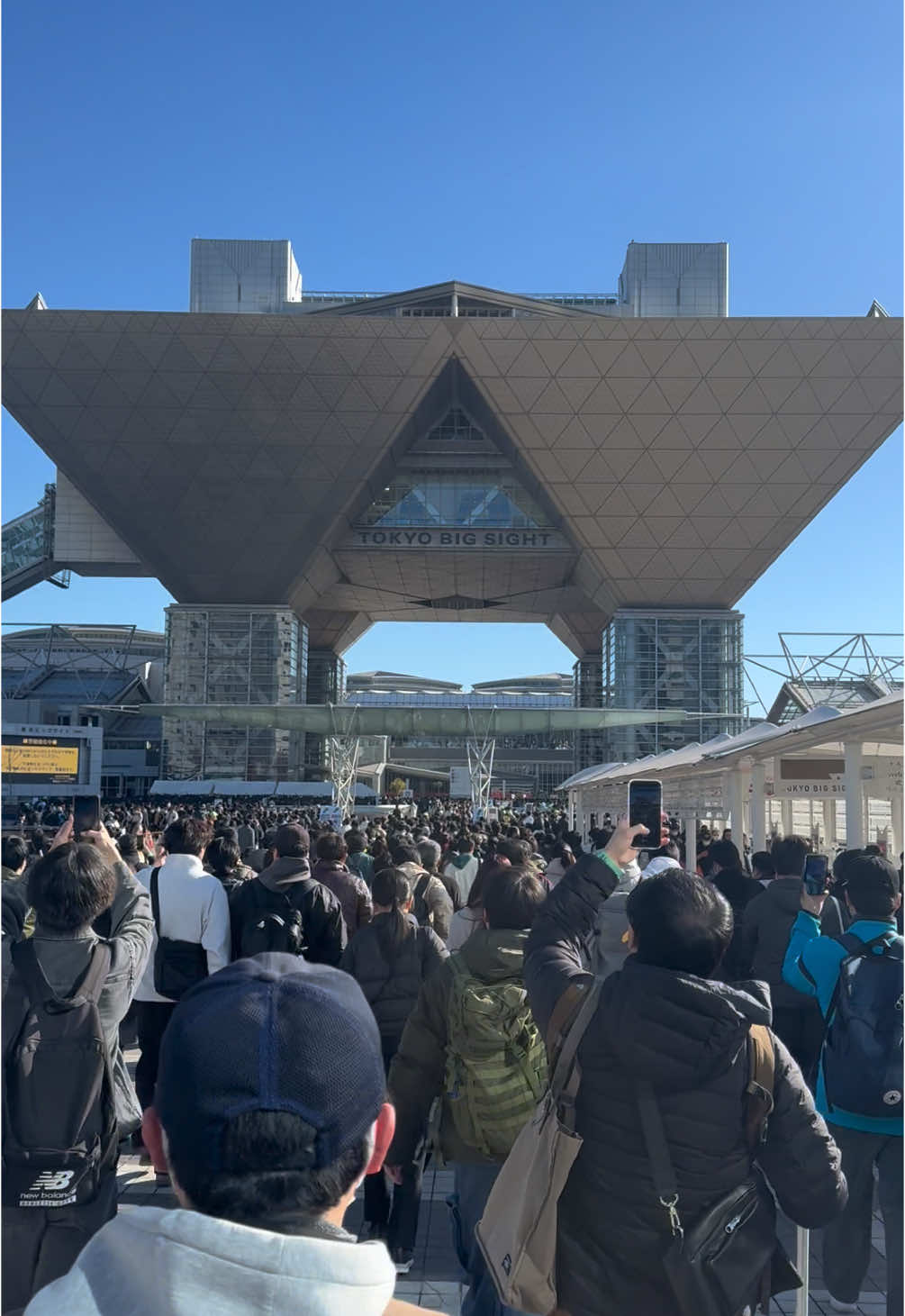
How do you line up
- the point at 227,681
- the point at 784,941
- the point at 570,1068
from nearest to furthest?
1. the point at 570,1068
2. the point at 784,941
3. the point at 227,681

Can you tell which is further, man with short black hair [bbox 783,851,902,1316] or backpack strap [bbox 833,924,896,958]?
backpack strap [bbox 833,924,896,958]

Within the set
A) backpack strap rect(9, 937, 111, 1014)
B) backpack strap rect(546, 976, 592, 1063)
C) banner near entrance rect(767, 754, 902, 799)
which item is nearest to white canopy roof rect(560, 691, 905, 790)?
banner near entrance rect(767, 754, 902, 799)

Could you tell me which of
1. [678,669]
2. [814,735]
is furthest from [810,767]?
[678,669]

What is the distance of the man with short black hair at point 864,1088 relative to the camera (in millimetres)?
4191

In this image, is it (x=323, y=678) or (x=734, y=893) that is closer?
(x=734, y=893)

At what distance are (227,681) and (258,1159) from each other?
48.9 meters

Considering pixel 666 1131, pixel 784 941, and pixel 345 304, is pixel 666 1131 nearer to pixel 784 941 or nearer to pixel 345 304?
pixel 784 941

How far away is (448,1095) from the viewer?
379 centimetres

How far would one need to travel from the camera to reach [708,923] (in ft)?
9.11

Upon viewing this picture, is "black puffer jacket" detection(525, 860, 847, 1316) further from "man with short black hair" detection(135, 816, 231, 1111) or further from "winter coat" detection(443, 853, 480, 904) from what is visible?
"winter coat" detection(443, 853, 480, 904)

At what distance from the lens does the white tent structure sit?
10.4 meters

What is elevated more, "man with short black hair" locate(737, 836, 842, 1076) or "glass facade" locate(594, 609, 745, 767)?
"glass facade" locate(594, 609, 745, 767)

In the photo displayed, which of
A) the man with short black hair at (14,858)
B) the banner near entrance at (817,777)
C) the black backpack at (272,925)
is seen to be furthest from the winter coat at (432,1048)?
the banner near entrance at (817,777)

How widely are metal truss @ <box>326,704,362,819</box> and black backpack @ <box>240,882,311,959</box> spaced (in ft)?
98.4
